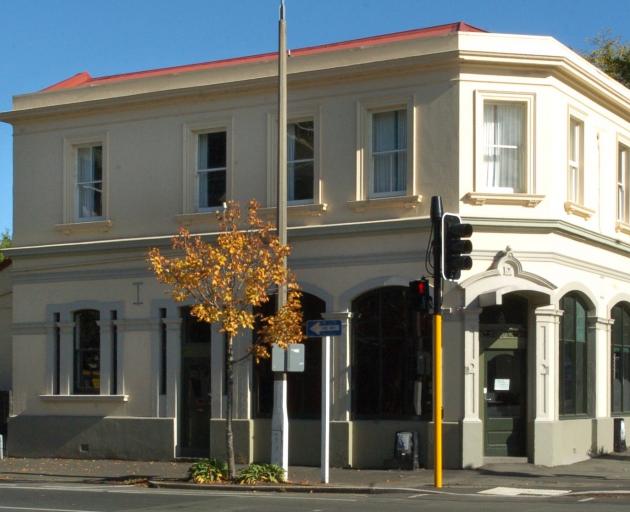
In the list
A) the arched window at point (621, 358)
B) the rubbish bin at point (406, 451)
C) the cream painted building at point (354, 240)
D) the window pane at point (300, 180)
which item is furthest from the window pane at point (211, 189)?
the arched window at point (621, 358)

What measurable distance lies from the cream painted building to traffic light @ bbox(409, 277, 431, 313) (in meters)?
2.14

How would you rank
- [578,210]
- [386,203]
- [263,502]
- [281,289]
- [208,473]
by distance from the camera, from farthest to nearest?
[578,210] → [386,203] → [281,289] → [208,473] → [263,502]

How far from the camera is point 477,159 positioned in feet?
76.0

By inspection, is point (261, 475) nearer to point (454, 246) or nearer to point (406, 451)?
point (406, 451)

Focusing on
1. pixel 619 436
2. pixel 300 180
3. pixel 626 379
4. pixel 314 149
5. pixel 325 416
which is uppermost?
pixel 314 149

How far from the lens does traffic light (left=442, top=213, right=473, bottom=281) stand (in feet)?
60.0

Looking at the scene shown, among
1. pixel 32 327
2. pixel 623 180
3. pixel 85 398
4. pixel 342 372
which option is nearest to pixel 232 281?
pixel 342 372

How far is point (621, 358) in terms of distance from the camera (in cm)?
2719

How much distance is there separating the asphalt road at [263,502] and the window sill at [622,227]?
9.78m

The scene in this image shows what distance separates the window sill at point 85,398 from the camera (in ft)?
86.3

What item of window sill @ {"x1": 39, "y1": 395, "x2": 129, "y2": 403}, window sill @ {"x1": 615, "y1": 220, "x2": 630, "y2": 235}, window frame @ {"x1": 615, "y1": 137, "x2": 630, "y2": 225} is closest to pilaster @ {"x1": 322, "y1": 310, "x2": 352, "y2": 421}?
window sill @ {"x1": 39, "y1": 395, "x2": 129, "y2": 403}

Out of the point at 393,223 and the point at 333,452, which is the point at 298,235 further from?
the point at 333,452

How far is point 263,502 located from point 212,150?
10.4m

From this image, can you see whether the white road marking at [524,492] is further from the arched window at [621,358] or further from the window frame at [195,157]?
the window frame at [195,157]
